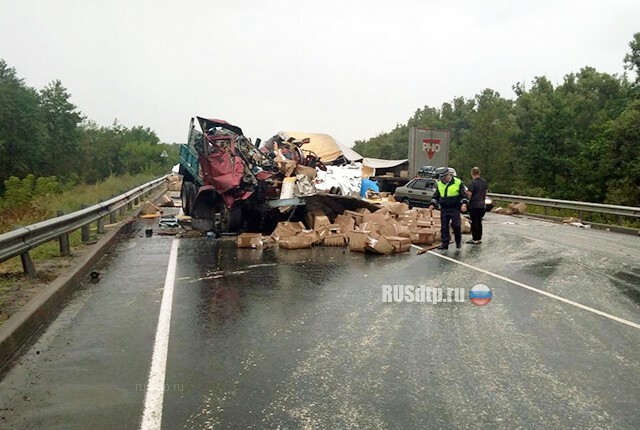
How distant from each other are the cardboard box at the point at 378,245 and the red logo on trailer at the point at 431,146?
15884 mm

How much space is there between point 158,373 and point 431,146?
22980 mm

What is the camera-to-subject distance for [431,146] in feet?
84.3

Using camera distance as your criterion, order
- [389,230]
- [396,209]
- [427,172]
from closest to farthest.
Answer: [389,230] → [396,209] → [427,172]

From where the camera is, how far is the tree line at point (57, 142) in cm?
4698

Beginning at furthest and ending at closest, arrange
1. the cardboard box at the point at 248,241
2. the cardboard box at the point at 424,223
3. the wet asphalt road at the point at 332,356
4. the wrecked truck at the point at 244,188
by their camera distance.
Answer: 1. the cardboard box at the point at 424,223
2. the wrecked truck at the point at 244,188
3. the cardboard box at the point at 248,241
4. the wet asphalt road at the point at 332,356

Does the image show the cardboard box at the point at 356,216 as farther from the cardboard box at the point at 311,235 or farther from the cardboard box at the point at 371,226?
the cardboard box at the point at 311,235

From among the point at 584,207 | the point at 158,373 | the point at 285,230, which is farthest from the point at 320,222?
the point at 584,207

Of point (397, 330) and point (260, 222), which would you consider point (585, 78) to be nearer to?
point (260, 222)

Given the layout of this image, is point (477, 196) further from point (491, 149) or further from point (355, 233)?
point (491, 149)

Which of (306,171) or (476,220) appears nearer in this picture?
(476,220)

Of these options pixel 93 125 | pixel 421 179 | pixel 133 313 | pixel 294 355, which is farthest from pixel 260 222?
pixel 93 125

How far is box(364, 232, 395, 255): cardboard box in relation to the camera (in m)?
10.4

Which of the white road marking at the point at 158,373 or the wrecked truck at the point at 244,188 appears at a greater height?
the wrecked truck at the point at 244,188

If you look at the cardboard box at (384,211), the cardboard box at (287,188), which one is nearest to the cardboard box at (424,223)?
the cardboard box at (384,211)
